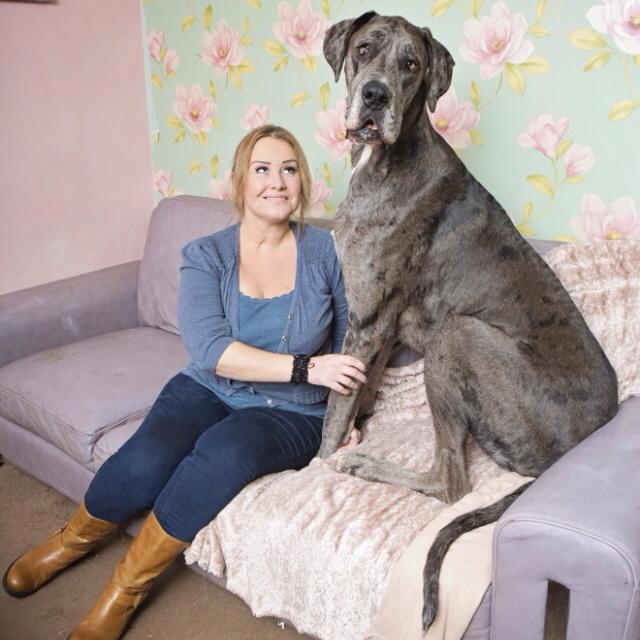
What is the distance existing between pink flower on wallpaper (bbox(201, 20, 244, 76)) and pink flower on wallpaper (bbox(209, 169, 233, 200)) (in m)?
0.45

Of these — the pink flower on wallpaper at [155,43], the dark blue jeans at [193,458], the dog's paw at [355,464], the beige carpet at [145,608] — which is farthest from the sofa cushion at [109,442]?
the pink flower on wallpaper at [155,43]

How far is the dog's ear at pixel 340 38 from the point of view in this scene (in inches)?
71.2

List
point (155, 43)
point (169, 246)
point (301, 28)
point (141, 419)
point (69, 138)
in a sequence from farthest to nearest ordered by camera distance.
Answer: point (155, 43) < point (69, 138) < point (169, 246) < point (301, 28) < point (141, 419)

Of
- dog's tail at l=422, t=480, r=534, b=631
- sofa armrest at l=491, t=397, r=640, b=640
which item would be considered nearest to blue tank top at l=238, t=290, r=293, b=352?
dog's tail at l=422, t=480, r=534, b=631

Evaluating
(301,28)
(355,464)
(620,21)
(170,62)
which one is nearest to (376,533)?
(355,464)

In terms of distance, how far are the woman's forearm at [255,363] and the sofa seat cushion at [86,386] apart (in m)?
0.51

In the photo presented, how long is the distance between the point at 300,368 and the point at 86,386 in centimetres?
87

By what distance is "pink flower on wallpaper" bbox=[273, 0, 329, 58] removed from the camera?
2.69 m

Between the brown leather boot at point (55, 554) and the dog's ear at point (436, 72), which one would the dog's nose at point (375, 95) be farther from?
the brown leather boot at point (55, 554)

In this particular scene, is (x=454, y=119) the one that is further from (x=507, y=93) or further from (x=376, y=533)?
(x=376, y=533)

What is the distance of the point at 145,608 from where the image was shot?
6.62ft

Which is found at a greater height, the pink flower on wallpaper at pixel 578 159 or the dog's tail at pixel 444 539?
the pink flower on wallpaper at pixel 578 159

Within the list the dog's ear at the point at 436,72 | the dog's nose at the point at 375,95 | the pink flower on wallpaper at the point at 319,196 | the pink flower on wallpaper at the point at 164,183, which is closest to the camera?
the dog's nose at the point at 375,95

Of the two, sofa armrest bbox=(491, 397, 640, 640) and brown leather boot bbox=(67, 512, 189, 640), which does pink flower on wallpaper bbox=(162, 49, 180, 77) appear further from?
sofa armrest bbox=(491, 397, 640, 640)
